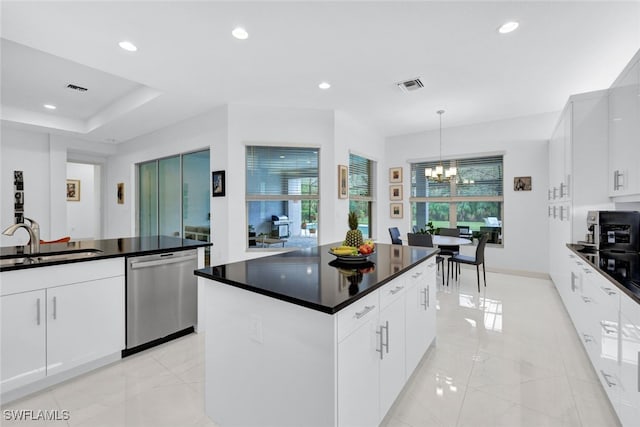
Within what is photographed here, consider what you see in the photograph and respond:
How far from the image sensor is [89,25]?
248 cm

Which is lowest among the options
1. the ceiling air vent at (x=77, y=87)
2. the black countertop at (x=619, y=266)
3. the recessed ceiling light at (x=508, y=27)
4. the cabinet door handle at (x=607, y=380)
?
the cabinet door handle at (x=607, y=380)

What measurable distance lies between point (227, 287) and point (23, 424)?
5.02 ft

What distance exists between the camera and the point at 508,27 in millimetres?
2545

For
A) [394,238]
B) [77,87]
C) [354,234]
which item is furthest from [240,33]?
[394,238]

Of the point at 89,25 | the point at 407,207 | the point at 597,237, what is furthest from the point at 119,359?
the point at 407,207

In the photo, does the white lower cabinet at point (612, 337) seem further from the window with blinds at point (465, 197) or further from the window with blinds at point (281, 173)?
the window with blinds at point (281, 173)

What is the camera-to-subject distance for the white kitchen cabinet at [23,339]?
1843 mm

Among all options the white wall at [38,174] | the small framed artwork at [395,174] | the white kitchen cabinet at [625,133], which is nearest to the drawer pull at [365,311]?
the white kitchen cabinet at [625,133]

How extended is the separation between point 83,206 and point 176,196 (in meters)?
5.74

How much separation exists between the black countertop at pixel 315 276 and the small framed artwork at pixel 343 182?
263 centimetres

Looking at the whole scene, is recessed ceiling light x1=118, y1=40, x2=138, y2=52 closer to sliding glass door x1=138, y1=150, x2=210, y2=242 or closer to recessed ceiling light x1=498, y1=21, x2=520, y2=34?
sliding glass door x1=138, y1=150, x2=210, y2=242

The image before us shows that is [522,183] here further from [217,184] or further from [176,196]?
[176,196]

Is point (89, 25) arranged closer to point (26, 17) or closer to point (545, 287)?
point (26, 17)

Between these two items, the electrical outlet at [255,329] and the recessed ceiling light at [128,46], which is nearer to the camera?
the electrical outlet at [255,329]
